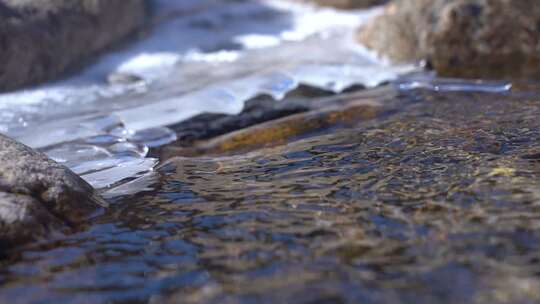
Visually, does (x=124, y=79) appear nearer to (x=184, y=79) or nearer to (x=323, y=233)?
(x=184, y=79)

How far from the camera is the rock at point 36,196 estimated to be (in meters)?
2.56

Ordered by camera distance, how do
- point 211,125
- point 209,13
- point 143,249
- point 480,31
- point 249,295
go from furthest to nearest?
point 209,13 → point 480,31 → point 211,125 → point 143,249 → point 249,295

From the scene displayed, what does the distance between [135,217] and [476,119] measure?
2.09 meters

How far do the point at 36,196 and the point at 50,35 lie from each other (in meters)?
3.31

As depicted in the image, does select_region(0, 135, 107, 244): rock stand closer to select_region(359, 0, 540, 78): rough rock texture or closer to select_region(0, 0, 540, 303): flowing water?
select_region(0, 0, 540, 303): flowing water

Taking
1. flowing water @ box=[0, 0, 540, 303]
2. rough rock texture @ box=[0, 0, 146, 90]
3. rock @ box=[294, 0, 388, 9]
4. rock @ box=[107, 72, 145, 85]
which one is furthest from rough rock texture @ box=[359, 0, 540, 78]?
rough rock texture @ box=[0, 0, 146, 90]

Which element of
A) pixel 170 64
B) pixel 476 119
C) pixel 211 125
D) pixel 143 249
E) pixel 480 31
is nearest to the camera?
pixel 143 249

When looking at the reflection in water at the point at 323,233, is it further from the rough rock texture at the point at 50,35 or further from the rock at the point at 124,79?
the rock at the point at 124,79

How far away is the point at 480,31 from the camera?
6.04 meters

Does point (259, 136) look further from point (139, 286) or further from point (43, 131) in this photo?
point (139, 286)

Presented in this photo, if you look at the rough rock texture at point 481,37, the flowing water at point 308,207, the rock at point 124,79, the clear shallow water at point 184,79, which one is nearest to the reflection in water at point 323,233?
the flowing water at point 308,207

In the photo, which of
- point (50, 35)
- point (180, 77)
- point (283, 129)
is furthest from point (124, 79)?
point (283, 129)

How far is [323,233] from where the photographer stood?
246 centimetres

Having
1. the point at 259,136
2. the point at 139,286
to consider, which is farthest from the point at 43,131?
the point at 139,286
